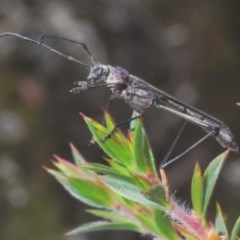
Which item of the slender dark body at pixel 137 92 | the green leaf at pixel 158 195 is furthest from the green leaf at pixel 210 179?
the slender dark body at pixel 137 92

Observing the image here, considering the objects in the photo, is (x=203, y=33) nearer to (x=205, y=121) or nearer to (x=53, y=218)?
(x=53, y=218)

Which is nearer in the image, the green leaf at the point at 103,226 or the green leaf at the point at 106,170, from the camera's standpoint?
the green leaf at the point at 106,170

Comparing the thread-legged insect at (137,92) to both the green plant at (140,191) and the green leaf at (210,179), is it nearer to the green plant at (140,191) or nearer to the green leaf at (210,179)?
the green plant at (140,191)

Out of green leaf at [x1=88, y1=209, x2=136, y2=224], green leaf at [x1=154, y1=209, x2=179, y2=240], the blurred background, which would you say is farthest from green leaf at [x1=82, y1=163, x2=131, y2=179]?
the blurred background

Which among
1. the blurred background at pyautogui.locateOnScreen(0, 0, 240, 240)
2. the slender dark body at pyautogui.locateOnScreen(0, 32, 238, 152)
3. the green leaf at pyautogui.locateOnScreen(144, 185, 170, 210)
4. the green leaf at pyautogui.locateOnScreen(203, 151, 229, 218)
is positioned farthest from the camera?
the blurred background at pyautogui.locateOnScreen(0, 0, 240, 240)

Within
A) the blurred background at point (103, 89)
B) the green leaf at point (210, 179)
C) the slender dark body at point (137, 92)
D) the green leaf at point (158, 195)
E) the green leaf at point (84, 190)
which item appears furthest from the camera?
the blurred background at point (103, 89)

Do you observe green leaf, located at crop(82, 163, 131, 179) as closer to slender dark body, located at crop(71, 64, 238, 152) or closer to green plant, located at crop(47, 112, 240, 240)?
green plant, located at crop(47, 112, 240, 240)

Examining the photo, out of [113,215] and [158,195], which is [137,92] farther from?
[158,195]
